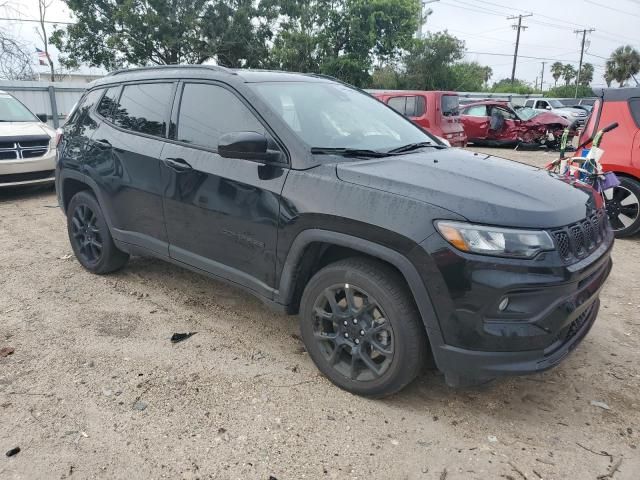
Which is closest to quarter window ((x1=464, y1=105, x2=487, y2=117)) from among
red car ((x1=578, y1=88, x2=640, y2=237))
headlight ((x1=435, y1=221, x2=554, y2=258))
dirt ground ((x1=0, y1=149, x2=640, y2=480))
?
red car ((x1=578, y1=88, x2=640, y2=237))

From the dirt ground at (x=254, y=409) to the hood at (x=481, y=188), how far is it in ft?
3.58

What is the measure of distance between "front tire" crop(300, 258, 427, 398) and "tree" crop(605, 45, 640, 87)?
6928cm

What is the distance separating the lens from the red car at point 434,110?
1220cm

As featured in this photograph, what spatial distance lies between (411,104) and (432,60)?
21771 mm

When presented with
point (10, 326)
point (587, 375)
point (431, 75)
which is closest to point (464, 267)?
point (587, 375)

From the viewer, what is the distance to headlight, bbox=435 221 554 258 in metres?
2.43

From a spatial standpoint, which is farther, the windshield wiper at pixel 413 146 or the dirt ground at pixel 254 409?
the windshield wiper at pixel 413 146

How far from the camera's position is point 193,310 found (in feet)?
13.6

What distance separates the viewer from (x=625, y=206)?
629cm

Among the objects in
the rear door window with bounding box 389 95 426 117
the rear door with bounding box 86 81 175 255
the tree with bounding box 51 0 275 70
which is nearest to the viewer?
the rear door with bounding box 86 81 175 255

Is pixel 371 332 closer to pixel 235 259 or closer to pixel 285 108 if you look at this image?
pixel 235 259

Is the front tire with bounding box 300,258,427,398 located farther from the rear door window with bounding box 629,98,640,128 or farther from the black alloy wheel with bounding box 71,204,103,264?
the rear door window with bounding box 629,98,640,128

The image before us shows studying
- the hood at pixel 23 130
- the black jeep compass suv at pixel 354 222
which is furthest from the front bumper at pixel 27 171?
the black jeep compass suv at pixel 354 222

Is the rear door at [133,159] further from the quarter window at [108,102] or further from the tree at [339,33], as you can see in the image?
the tree at [339,33]
